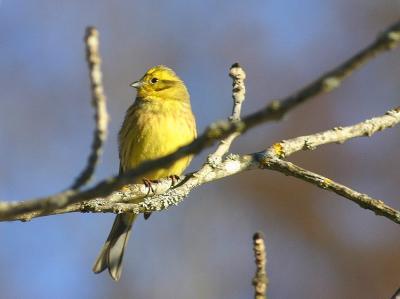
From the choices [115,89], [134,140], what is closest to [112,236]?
[134,140]

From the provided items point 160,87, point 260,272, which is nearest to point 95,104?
point 260,272

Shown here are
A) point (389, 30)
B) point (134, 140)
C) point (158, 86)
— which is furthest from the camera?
point (158, 86)

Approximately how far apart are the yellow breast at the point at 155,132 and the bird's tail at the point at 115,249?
0.46 meters

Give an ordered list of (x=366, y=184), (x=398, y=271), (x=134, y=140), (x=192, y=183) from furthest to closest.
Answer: (x=366, y=184) → (x=398, y=271) → (x=134, y=140) → (x=192, y=183)

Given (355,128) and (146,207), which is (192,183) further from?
(355,128)

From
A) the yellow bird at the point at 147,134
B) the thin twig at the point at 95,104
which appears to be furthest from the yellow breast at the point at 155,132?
the thin twig at the point at 95,104

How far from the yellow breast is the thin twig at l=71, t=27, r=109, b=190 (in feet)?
11.2

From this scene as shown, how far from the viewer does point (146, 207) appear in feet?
11.2

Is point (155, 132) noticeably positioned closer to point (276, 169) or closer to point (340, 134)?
point (276, 169)

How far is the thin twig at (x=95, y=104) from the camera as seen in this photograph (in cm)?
179

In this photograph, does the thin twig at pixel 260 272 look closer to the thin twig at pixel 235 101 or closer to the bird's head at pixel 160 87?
the thin twig at pixel 235 101

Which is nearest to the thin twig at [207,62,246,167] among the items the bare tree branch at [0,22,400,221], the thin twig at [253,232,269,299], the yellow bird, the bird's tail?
the yellow bird

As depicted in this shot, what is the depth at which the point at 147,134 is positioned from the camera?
5.64 meters

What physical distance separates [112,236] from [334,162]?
3086 mm
